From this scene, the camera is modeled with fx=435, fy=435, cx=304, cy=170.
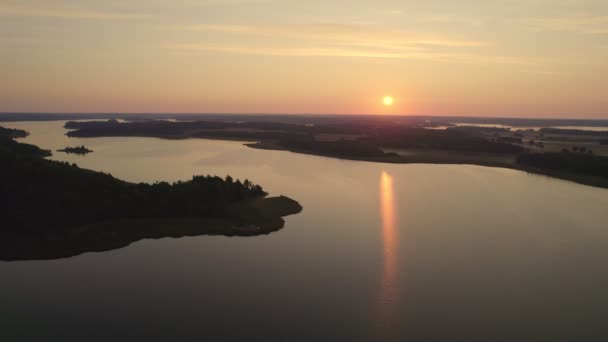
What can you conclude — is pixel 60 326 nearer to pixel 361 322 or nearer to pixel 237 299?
pixel 237 299

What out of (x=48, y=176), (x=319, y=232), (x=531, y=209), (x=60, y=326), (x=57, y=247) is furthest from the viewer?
(x=531, y=209)

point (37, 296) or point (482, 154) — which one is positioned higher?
point (482, 154)

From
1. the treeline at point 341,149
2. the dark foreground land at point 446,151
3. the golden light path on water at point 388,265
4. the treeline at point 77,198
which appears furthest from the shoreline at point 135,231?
the treeline at point 341,149

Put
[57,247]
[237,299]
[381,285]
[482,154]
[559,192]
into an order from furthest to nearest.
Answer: [482,154]
[559,192]
[57,247]
[381,285]
[237,299]

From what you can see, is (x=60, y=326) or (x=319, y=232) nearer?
(x=60, y=326)

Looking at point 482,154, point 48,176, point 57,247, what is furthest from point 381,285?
point 482,154

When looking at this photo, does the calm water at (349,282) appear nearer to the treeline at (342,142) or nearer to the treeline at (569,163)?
the treeline at (569,163)
